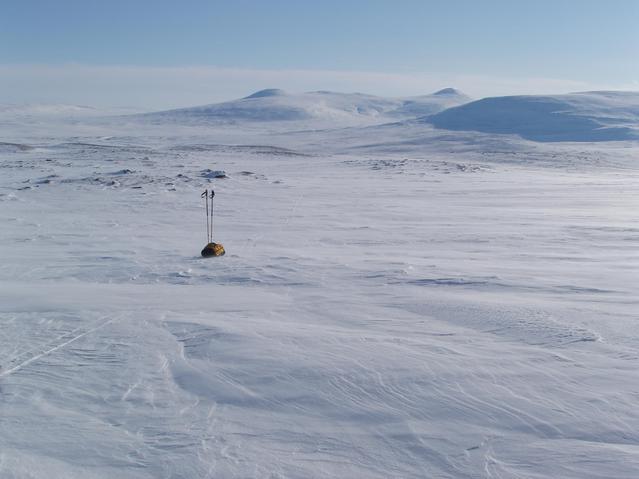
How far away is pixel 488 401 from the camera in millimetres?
3619

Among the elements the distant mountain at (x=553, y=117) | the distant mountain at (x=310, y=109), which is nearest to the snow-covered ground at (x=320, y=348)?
the distant mountain at (x=553, y=117)

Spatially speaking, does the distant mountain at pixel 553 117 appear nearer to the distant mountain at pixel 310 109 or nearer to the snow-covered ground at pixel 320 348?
the distant mountain at pixel 310 109

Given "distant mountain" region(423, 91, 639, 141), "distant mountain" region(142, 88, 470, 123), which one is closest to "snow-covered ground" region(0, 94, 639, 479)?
"distant mountain" region(423, 91, 639, 141)

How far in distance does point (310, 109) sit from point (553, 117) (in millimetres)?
33576

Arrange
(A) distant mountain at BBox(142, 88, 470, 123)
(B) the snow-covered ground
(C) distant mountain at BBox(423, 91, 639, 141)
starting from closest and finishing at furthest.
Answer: (B) the snow-covered ground, (C) distant mountain at BBox(423, 91, 639, 141), (A) distant mountain at BBox(142, 88, 470, 123)

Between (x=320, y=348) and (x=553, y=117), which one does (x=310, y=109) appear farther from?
(x=320, y=348)

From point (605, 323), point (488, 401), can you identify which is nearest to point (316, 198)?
point (605, 323)

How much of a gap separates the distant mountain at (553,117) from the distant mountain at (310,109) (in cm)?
1829

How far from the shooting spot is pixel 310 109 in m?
79.3

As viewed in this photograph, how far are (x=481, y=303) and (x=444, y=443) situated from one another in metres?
2.60

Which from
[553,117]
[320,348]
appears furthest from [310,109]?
[320,348]

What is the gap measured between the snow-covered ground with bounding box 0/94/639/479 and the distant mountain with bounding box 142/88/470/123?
63.6 meters

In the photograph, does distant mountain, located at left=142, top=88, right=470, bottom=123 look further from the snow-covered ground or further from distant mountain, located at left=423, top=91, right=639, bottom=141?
the snow-covered ground

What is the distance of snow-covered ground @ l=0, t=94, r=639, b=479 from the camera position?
10.2ft
